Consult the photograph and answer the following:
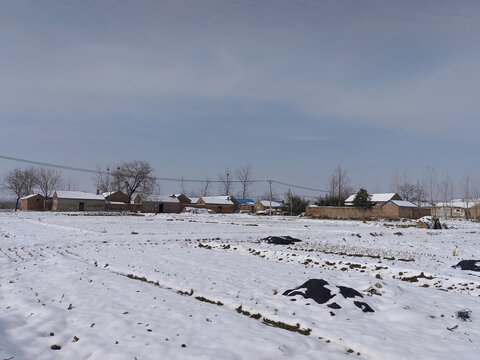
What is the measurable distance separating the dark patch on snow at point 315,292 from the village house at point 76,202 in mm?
76713

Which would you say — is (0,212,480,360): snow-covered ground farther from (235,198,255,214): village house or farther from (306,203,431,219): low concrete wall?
(235,198,255,214): village house

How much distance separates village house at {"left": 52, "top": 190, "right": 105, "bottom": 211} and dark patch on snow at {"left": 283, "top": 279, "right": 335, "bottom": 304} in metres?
76.7

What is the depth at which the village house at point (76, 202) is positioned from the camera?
76.6 metres

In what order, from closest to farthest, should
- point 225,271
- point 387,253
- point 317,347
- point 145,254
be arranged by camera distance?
point 317,347
point 225,271
point 145,254
point 387,253

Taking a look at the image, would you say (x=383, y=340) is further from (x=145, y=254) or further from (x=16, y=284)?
(x=145, y=254)

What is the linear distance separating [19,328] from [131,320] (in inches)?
78.3

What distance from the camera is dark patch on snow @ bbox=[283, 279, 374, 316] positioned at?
8945 mm

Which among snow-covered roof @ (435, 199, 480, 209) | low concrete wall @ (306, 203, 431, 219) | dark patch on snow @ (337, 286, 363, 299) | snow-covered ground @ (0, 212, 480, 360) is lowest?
snow-covered ground @ (0, 212, 480, 360)

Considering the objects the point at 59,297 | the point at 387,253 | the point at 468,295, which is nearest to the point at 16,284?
the point at 59,297

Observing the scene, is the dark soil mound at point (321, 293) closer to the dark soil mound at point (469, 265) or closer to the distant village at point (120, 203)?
the dark soil mound at point (469, 265)

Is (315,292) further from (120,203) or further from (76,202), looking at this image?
(120,203)

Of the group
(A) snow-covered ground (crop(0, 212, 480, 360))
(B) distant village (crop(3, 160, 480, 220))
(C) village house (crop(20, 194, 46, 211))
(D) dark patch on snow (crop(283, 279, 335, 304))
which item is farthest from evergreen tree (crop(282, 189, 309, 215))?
(D) dark patch on snow (crop(283, 279, 335, 304))

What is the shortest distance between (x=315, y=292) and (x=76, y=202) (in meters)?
78.3

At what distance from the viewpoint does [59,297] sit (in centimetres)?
899
